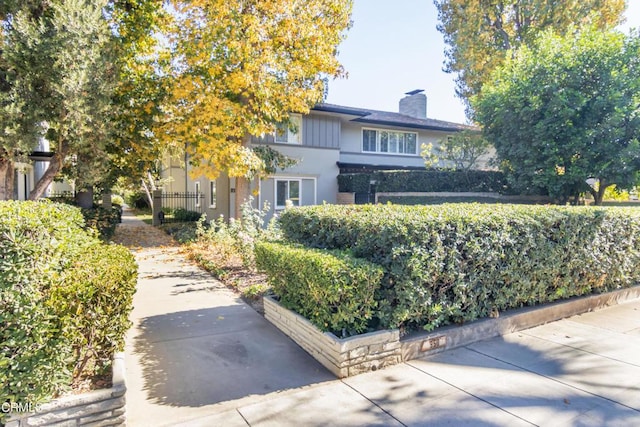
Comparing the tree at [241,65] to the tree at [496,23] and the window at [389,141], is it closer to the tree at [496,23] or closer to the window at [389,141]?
the window at [389,141]

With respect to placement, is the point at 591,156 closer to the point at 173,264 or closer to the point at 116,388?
the point at 173,264

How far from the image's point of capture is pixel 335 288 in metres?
3.84

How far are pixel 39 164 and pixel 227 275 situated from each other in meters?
12.8

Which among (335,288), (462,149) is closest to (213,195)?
(462,149)

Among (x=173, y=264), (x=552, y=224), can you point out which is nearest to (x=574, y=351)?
(x=552, y=224)

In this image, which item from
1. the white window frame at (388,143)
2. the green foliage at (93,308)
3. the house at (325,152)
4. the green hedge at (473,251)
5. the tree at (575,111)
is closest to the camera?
the green foliage at (93,308)

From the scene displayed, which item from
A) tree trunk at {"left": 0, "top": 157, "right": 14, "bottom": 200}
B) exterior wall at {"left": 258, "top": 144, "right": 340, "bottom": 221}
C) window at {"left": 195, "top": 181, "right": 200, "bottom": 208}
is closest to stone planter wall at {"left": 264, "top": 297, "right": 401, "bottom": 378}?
tree trunk at {"left": 0, "top": 157, "right": 14, "bottom": 200}

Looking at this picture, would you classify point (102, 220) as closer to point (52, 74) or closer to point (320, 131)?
point (52, 74)

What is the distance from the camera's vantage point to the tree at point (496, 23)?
1770 centimetres

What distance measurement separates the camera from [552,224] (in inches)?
217

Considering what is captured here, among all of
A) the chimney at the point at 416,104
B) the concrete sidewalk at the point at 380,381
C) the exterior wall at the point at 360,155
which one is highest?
the chimney at the point at 416,104

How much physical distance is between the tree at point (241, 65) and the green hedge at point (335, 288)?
303 inches

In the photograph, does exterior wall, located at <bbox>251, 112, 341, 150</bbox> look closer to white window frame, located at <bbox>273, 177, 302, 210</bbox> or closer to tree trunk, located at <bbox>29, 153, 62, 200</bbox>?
white window frame, located at <bbox>273, 177, 302, 210</bbox>

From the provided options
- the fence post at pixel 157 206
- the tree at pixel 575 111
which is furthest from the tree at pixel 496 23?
the fence post at pixel 157 206
